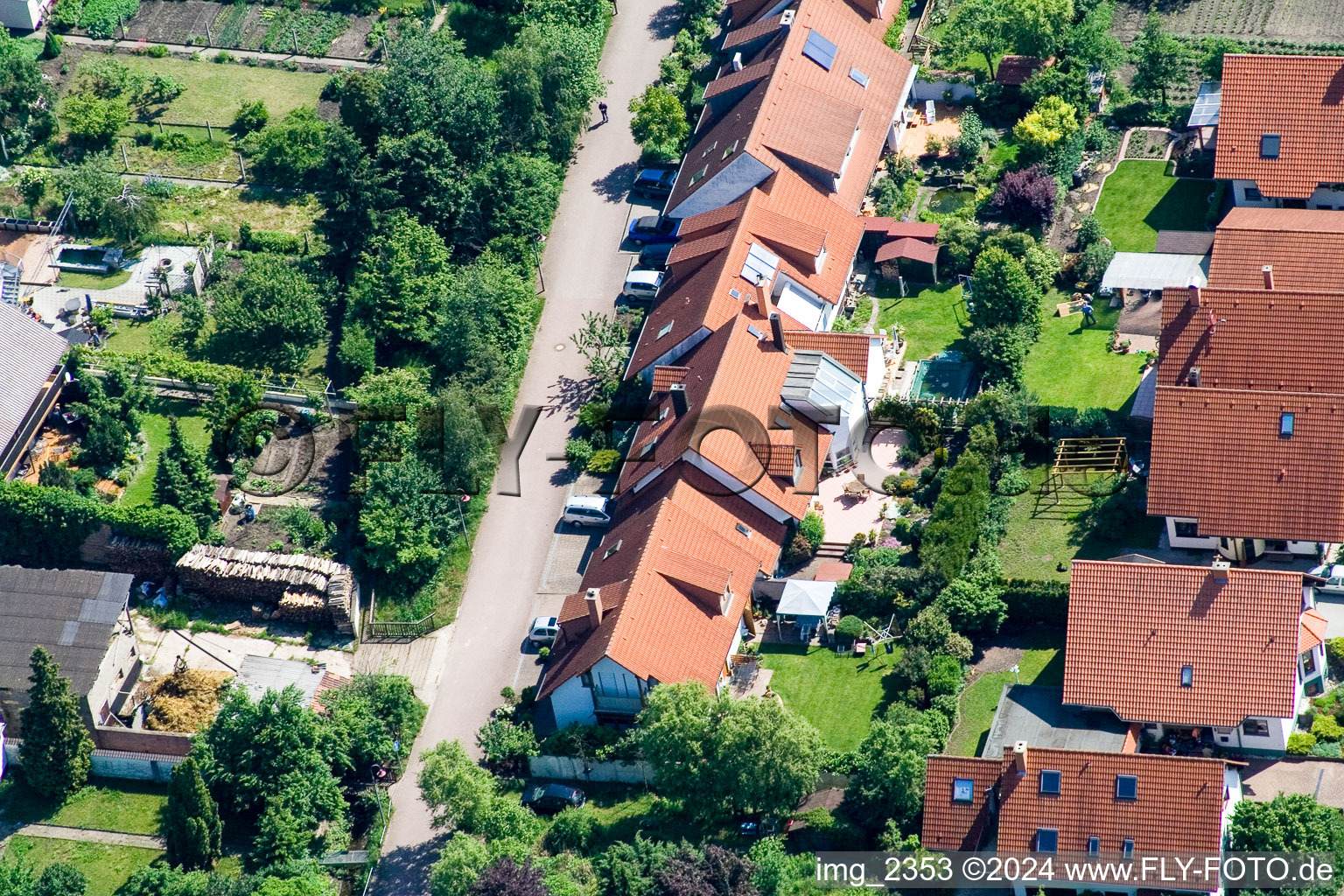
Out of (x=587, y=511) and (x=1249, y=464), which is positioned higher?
(x=1249, y=464)

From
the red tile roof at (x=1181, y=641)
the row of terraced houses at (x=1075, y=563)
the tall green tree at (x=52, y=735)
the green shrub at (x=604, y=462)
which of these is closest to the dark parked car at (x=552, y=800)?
the row of terraced houses at (x=1075, y=563)

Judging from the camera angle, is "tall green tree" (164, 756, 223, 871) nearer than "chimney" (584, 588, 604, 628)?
Yes

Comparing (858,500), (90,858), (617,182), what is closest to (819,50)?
(617,182)

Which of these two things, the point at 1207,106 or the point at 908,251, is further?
the point at 1207,106

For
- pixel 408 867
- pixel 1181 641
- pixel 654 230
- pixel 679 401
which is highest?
pixel 654 230

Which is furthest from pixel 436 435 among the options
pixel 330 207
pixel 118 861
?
pixel 118 861

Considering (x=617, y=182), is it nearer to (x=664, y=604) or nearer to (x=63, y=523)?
(x=664, y=604)

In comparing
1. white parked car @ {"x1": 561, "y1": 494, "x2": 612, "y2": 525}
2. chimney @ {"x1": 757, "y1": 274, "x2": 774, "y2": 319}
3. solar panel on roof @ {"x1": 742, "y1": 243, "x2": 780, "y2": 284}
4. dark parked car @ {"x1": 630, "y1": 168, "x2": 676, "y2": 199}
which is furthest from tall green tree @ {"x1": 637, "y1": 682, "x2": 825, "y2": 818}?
dark parked car @ {"x1": 630, "y1": 168, "x2": 676, "y2": 199}

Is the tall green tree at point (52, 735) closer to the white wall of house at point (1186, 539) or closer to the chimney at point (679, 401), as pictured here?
the chimney at point (679, 401)

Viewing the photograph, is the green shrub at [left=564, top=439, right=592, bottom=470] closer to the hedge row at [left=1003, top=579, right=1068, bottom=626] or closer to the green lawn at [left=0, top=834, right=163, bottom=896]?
the hedge row at [left=1003, top=579, right=1068, bottom=626]
